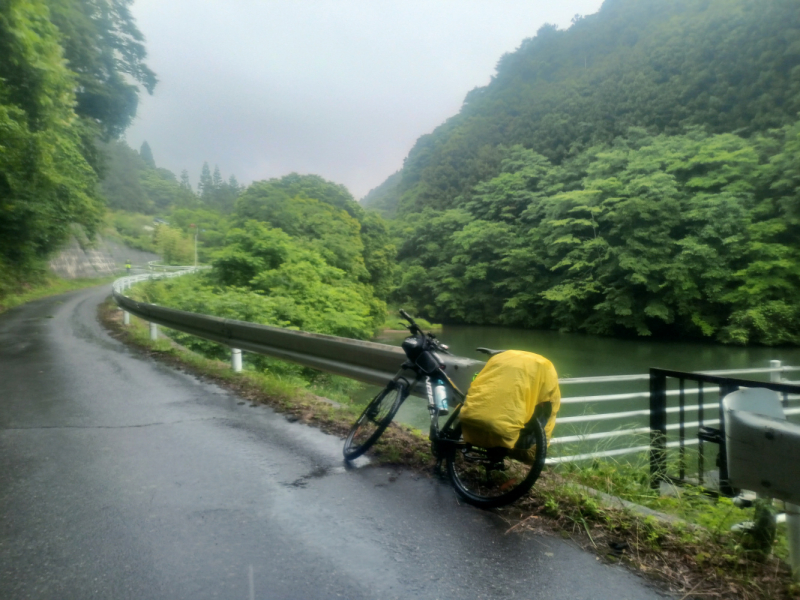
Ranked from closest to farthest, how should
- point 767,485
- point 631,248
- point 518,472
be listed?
point 767,485 → point 518,472 → point 631,248

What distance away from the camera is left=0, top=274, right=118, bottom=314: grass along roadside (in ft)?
70.3

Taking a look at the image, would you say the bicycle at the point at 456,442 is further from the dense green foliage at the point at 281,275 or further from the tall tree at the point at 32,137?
the tall tree at the point at 32,137

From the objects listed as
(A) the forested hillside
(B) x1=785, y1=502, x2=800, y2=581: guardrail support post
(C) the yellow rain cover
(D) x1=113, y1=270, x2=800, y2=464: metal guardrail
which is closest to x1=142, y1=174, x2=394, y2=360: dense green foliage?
(D) x1=113, y1=270, x2=800, y2=464: metal guardrail

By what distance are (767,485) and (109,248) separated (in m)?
62.5

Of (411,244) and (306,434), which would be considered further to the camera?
(411,244)

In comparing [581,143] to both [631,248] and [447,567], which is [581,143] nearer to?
[631,248]

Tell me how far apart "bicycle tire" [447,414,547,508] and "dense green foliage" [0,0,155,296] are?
49.7 feet

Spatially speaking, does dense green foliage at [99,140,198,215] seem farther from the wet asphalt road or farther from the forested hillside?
the wet asphalt road

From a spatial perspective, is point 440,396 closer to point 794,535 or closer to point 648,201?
point 794,535

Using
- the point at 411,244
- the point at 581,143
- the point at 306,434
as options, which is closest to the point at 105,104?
the point at 306,434

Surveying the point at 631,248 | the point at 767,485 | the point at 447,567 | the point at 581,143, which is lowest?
the point at 447,567

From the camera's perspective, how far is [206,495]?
3240mm

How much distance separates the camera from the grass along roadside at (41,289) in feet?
70.3

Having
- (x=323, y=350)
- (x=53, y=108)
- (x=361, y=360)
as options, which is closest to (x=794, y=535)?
(x=361, y=360)
